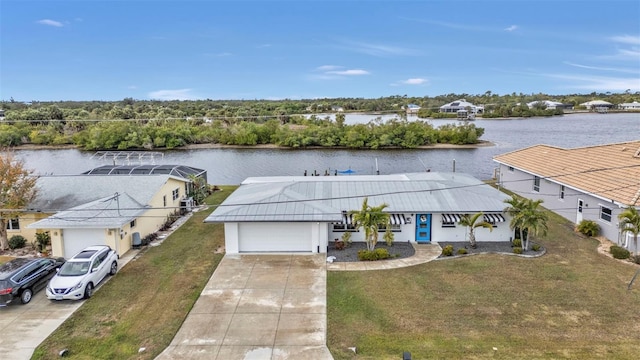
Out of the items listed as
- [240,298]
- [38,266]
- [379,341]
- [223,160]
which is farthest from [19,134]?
[379,341]

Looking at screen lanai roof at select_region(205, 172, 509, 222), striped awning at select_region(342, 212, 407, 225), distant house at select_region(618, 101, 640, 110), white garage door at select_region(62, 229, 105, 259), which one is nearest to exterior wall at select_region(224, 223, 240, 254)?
screen lanai roof at select_region(205, 172, 509, 222)

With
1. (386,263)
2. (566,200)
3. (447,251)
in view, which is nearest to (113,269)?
(386,263)

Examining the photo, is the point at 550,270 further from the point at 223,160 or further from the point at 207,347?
the point at 223,160

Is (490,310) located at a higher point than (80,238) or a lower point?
lower

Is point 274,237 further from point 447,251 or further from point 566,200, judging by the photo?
→ point 566,200

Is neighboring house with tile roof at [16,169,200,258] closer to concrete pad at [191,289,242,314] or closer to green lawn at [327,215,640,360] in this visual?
concrete pad at [191,289,242,314]

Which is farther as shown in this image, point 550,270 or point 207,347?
point 550,270

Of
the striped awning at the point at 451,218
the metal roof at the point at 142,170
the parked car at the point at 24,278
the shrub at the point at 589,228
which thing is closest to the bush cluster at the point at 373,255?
the striped awning at the point at 451,218
